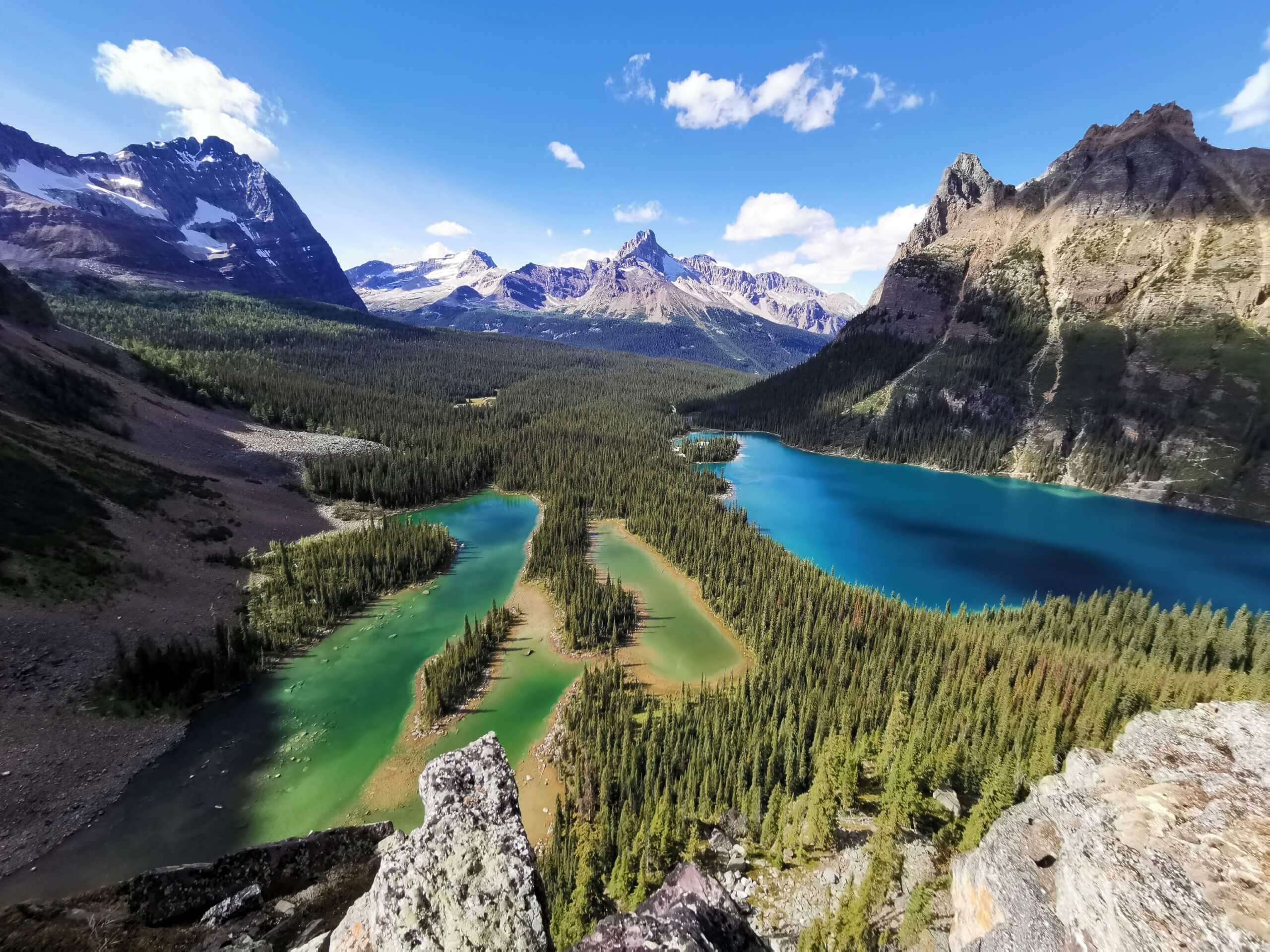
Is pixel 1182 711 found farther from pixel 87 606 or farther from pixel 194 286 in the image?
pixel 194 286

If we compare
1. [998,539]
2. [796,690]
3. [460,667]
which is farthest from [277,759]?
[998,539]

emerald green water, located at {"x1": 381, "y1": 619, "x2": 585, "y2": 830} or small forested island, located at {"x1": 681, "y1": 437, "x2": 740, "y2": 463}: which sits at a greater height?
small forested island, located at {"x1": 681, "y1": 437, "x2": 740, "y2": 463}

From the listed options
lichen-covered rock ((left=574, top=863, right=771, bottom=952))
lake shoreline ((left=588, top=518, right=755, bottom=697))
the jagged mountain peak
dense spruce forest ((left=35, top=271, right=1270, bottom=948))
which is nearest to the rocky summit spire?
the jagged mountain peak

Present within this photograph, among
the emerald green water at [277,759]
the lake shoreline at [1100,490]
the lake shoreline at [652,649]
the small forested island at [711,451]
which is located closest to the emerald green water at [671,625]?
the lake shoreline at [652,649]

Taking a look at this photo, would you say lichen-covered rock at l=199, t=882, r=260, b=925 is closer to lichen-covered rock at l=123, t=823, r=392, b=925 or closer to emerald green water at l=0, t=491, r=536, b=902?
lichen-covered rock at l=123, t=823, r=392, b=925

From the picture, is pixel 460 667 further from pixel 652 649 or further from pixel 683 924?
pixel 683 924

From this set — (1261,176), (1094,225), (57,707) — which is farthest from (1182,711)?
(1261,176)

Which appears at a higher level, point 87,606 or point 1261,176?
point 1261,176
